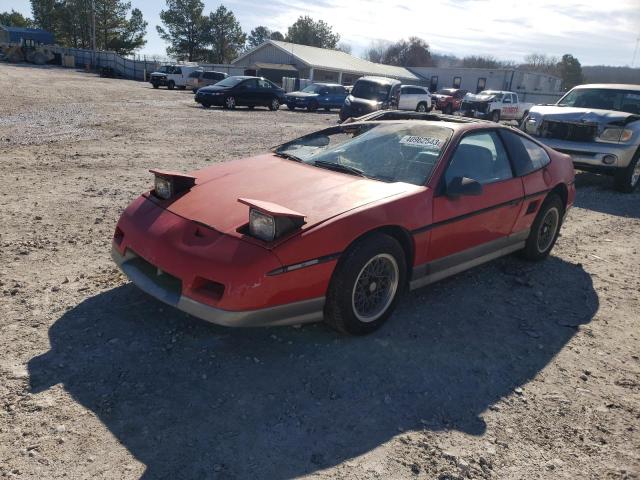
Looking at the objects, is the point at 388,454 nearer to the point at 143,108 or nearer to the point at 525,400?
the point at 525,400

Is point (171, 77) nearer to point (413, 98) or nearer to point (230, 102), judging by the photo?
point (230, 102)

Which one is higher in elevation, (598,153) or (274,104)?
(274,104)

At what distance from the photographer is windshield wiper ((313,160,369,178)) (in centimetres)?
369

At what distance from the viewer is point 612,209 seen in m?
7.42

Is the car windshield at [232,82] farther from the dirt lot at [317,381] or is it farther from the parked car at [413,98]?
the dirt lot at [317,381]

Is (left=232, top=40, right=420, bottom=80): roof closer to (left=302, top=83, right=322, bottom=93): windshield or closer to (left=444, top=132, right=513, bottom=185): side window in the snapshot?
(left=302, top=83, right=322, bottom=93): windshield

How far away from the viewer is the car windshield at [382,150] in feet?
12.1

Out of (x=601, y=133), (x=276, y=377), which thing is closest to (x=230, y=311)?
(x=276, y=377)

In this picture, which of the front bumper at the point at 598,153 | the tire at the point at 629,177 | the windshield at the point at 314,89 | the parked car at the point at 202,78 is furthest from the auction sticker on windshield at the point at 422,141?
the parked car at the point at 202,78

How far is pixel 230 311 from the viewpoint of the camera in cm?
272

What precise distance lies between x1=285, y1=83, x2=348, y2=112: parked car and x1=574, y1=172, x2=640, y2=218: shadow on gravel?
16882 mm

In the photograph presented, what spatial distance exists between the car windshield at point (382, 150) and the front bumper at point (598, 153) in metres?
5.20

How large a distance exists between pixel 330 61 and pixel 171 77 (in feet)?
59.4

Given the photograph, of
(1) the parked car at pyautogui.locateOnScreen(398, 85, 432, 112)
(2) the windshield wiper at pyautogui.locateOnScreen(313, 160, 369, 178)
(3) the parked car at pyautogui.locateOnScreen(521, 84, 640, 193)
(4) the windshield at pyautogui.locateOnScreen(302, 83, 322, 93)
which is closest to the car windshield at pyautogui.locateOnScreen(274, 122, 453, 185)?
(2) the windshield wiper at pyautogui.locateOnScreen(313, 160, 369, 178)
